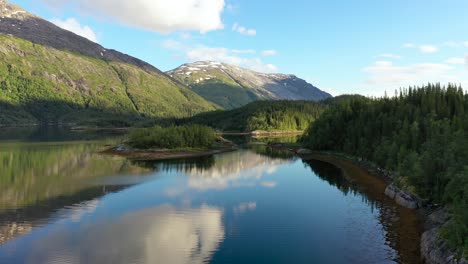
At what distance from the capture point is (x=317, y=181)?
3971 inches

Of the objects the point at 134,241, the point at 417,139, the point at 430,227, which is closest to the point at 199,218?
the point at 134,241

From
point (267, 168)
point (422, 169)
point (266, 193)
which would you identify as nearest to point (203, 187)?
point (266, 193)

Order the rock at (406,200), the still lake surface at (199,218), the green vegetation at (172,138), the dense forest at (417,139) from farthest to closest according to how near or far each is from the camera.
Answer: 1. the green vegetation at (172,138)
2. the rock at (406,200)
3. the dense forest at (417,139)
4. the still lake surface at (199,218)

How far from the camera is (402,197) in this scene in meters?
68.9

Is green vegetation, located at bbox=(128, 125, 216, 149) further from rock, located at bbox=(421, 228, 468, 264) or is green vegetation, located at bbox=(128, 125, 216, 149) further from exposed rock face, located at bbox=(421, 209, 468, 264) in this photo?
rock, located at bbox=(421, 228, 468, 264)

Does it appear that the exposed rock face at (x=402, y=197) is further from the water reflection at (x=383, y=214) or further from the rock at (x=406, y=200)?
the water reflection at (x=383, y=214)

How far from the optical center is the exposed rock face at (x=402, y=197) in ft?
213

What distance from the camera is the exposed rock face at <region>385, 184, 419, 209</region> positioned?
65.1 metres

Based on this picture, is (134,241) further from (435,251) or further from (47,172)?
(47,172)

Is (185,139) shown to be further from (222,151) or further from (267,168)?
(267,168)

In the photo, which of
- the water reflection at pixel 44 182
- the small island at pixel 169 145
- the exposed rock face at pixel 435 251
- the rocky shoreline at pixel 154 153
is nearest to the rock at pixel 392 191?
the exposed rock face at pixel 435 251

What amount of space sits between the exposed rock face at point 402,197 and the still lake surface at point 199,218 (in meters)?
1.52

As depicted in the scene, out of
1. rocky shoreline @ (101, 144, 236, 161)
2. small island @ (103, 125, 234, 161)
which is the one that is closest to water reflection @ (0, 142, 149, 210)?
rocky shoreline @ (101, 144, 236, 161)

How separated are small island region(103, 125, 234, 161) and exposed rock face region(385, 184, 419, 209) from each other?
95.6 meters
